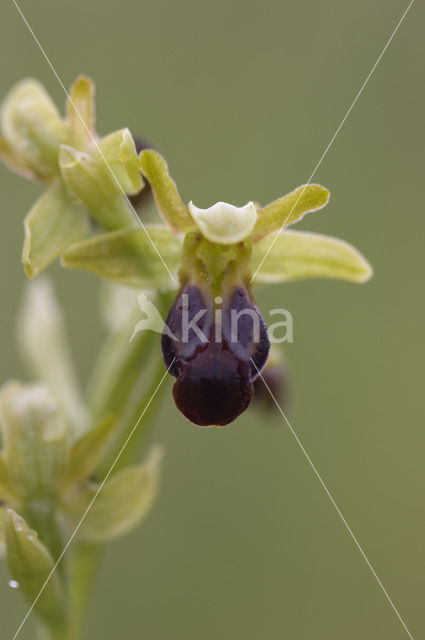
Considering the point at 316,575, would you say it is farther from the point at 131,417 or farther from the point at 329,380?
the point at 131,417

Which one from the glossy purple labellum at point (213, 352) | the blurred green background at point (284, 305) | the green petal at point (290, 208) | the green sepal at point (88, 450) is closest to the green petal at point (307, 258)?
the green petal at point (290, 208)

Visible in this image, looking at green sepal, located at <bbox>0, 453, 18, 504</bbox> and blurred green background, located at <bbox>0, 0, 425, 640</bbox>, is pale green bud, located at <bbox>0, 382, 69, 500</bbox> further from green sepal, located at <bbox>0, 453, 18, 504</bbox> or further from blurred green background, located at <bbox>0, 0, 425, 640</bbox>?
blurred green background, located at <bbox>0, 0, 425, 640</bbox>

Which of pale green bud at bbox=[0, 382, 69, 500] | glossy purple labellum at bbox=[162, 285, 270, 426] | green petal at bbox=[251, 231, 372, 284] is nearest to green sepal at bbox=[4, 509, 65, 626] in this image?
pale green bud at bbox=[0, 382, 69, 500]

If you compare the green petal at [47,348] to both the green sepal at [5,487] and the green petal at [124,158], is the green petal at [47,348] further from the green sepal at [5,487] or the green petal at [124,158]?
the green petal at [124,158]

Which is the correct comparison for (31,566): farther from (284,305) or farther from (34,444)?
(284,305)

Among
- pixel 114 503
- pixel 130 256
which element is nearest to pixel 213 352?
pixel 130 256

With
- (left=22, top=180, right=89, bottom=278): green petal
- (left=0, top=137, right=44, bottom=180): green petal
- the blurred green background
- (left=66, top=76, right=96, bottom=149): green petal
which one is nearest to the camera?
(left=22, top=180, right=89, bottom=278): green petal

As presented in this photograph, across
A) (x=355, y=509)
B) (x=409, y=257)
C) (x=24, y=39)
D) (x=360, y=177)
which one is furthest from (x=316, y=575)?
(x=24, y=39)
